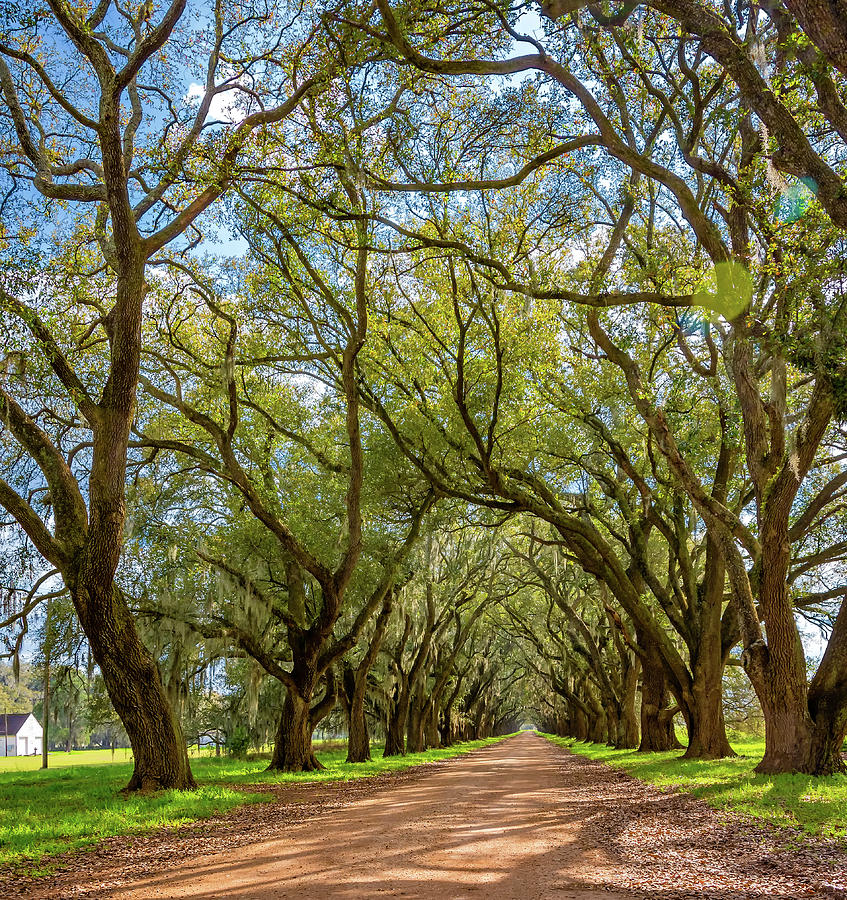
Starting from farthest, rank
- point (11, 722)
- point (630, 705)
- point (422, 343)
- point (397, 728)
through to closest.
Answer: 1. point (11, 722)
2. point (397, 728)
3. point (630, 705)
4. point (422, 343)

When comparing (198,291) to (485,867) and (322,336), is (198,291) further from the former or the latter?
(485,867)

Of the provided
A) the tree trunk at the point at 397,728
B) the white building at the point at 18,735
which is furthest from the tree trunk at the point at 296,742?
the white building at the point at 18,735

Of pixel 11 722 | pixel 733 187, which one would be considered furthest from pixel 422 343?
pixel 11 722

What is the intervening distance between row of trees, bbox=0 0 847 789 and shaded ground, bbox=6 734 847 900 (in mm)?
2928

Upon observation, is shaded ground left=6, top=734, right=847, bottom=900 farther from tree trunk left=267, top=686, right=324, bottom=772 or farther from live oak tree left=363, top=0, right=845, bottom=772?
tree trunk left=267, top=686, right=324, bottom=772

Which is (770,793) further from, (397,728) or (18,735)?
(18,735)

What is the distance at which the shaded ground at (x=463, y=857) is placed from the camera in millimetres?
4805

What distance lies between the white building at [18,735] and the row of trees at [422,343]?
206 ft

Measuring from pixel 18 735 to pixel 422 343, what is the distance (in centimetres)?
7425

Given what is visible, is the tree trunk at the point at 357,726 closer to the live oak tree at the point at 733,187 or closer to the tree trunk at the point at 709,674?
the tree trunk at the point at 709,674

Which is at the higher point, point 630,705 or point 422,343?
point 422,343

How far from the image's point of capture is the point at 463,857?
6.00 m

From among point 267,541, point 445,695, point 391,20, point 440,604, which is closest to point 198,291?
point 267,541

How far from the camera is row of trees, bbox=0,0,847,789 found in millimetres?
8156
